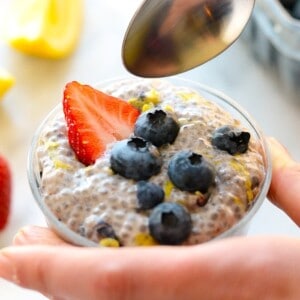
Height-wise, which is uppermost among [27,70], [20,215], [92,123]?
[92,123]

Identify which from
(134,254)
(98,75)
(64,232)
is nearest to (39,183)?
(64,232)

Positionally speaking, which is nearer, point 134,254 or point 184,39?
point 134,254


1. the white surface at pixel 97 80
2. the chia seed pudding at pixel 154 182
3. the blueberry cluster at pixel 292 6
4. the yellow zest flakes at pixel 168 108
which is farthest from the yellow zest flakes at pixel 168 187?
the blueberry cluster at pixel 292 6

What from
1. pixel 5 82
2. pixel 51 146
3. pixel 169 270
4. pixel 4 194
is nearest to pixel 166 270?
pixel 169 270

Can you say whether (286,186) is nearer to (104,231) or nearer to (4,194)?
(104,231)

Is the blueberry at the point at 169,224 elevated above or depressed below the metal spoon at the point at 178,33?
below

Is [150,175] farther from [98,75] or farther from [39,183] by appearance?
[98,75]

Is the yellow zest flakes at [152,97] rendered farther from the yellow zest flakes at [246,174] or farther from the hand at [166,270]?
the hand at [166,270]
